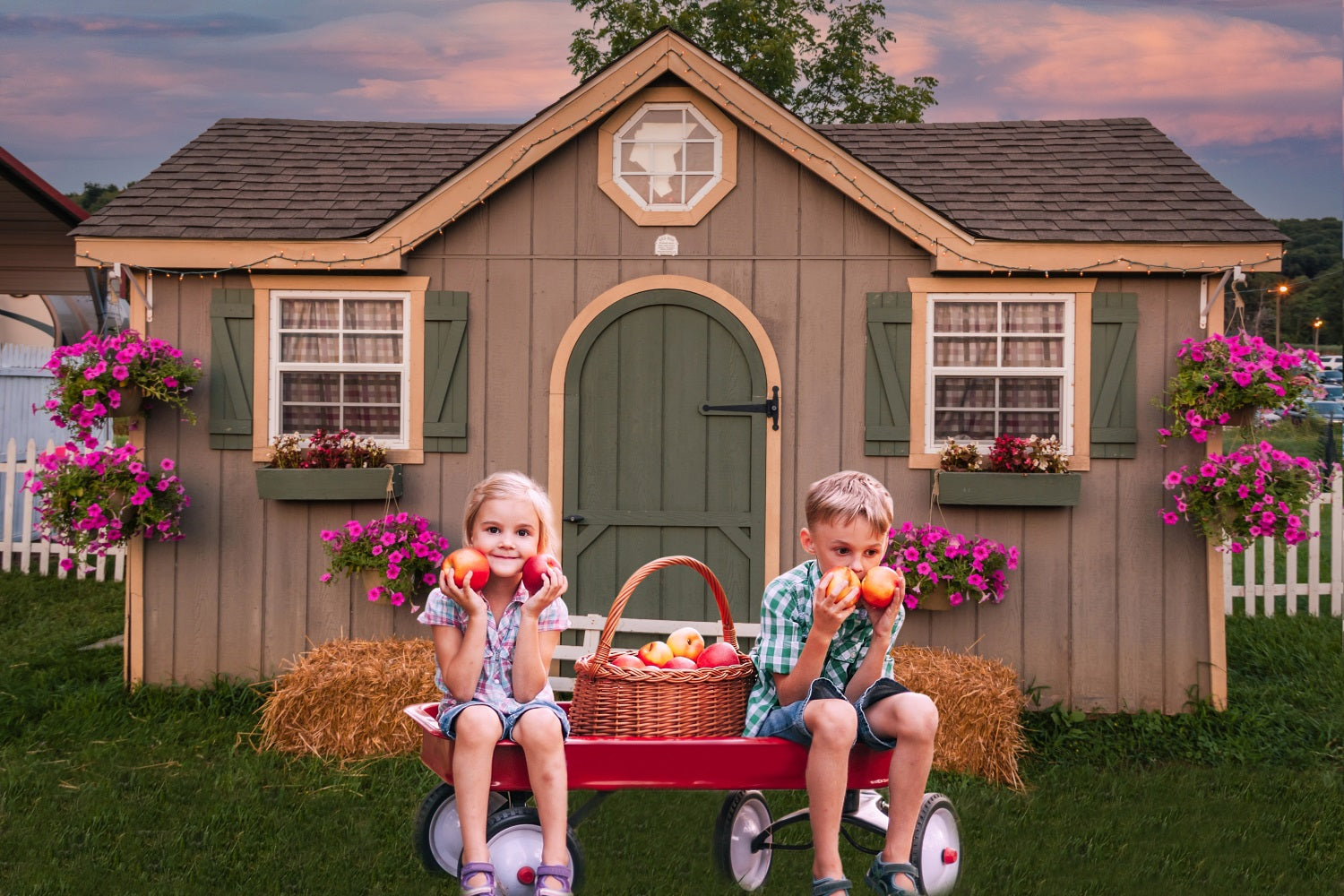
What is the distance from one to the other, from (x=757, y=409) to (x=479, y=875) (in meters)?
3.80

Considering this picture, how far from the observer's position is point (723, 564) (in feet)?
21.7

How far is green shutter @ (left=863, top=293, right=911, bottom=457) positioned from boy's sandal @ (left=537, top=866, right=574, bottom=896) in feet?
12.5

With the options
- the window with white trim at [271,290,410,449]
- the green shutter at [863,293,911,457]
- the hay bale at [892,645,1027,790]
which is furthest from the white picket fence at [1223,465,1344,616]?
the window with white trim at [271,290,410,449]

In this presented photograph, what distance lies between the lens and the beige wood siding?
21.6 ft

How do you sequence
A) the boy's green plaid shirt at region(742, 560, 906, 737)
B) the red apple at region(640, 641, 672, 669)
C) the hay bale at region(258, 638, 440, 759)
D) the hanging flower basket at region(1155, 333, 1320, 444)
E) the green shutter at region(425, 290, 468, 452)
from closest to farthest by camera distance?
the boy's green plaid shirt at region(742, 560, 906, 737) < the red apple at region(640, 641, 672, 669) < the hay bale at region(258, 638, 440, 759) < the hanging flower basket at region(1155, 333, 1320, 444) < the green shutter at region(425, 290, 468, 452)

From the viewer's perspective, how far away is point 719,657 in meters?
3.90

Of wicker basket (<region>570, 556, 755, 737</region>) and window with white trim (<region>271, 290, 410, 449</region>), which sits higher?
window with white trim (<region>271, 290, 410, 449</region>)

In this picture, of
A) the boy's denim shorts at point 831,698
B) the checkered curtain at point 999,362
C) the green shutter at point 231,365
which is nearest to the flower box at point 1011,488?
the checkered curtain at point 999,362

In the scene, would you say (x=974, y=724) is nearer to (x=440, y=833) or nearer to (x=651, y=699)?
(x=651, y=699)

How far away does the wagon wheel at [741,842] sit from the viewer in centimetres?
370

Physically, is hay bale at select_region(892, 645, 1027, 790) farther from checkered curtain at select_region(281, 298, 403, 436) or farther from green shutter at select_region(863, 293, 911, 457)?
checkered curtain at select_region(281, 298, 403, 436)

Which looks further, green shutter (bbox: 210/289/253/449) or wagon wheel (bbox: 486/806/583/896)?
green shutter (bbox: 210/289/253/449)

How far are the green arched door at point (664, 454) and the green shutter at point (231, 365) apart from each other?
189 cm

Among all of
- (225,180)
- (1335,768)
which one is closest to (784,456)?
(1335,768)
